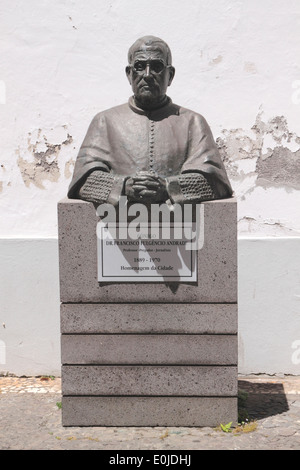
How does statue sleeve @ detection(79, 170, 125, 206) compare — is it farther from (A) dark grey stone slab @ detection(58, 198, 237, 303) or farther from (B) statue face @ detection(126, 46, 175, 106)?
(B) statue face @ detection(126, 46, 175, 106)

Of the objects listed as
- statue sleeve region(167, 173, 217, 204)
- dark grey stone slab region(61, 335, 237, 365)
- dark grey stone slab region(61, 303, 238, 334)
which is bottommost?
dark grey stone slab region(61, 335, 237, 365)

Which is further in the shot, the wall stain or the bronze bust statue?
the wall stain

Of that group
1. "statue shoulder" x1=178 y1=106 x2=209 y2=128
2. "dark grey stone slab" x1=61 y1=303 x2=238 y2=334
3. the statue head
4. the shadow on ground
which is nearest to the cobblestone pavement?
the shadow on ground

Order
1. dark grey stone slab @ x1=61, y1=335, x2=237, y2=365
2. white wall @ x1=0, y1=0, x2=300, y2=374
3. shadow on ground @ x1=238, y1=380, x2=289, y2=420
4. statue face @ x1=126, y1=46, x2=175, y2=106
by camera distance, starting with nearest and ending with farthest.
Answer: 1. statue face @ x1=126, y1=46, x2=175, y2=106
2. dark grey stone slab @ x1=61, y1=335, x2=237, y2=365
3. shadow on ground @ x1=238, y1=380, x2=289, y2=420
4. white wall @ x1=0, y1=0, x2=300, y2=374

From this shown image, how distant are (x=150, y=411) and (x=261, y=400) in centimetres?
99

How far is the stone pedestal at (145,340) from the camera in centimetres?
441

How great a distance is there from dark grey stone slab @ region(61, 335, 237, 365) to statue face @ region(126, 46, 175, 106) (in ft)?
4.84

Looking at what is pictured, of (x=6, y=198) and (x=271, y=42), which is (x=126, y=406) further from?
(x=271, y=42)

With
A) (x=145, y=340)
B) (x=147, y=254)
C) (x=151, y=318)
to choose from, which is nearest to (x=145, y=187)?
(x=147, y=254)

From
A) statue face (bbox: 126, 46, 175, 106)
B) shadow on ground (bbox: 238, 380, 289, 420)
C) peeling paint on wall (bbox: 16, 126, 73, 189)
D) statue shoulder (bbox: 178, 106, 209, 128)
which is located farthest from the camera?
peeling paint on wall (bbox: 16, 126, 73, 189)

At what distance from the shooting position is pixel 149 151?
14.5 ft

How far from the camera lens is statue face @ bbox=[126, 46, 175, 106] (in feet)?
14.2

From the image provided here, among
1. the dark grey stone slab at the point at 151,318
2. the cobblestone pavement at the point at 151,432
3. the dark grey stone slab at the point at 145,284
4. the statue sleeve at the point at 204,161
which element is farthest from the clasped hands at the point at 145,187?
the cobblestone pavement at the point at 151,432

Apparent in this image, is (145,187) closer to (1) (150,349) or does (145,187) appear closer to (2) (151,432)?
(1) (150,349)
